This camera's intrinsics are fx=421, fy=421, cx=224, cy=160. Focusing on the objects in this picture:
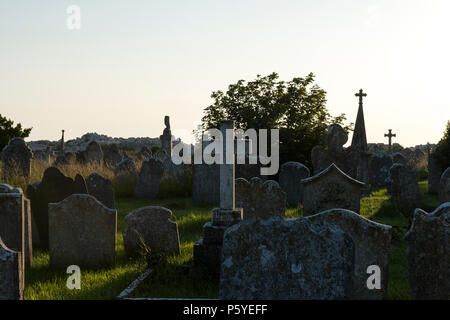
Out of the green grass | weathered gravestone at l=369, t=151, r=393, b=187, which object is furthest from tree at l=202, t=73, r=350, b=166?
the green grass

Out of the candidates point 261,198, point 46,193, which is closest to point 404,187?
point 261,198

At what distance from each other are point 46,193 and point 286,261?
643 cm

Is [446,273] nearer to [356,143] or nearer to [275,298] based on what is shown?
[275,298]

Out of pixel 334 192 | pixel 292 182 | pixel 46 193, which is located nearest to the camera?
pixel 46 193

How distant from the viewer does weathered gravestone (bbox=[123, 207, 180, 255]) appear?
752cm

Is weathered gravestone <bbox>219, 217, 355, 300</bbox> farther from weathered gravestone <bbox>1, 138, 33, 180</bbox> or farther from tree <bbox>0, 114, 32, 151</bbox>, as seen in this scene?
tree <bbox>0, 114, 32, 151</bbox>

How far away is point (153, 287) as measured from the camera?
19.7 feet

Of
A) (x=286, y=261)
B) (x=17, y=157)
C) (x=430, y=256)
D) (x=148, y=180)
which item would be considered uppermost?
(x=17, y=157)

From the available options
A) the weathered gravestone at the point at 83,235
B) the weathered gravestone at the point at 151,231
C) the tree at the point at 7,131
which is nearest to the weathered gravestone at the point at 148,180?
the weathered gravestone at the point at 151,231

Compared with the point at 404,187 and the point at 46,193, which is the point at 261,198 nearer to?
the point at 46,193

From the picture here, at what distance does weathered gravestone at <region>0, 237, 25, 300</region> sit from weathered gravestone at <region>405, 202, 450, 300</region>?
419 cm

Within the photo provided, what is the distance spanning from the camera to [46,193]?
27.9ft
